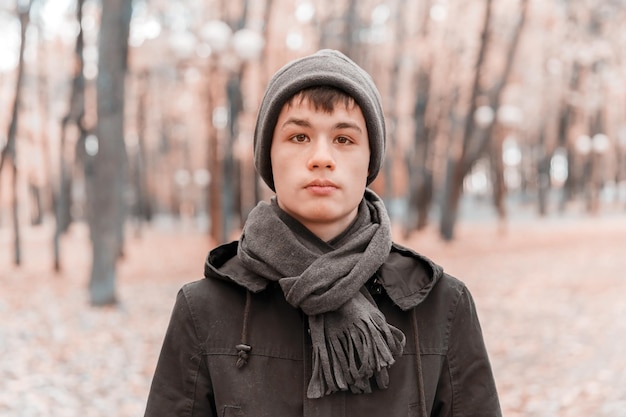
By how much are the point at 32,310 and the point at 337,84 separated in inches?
372

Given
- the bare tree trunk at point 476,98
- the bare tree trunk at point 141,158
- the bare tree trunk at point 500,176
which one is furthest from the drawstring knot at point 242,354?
the bare tree trunk at point 500,176

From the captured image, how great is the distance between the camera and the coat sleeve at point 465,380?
1.62 meters

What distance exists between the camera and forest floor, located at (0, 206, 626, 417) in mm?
5754

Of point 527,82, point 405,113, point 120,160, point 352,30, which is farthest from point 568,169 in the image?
point 120,160

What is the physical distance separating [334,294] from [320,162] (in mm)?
310

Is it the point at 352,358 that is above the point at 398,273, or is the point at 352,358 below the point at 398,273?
below

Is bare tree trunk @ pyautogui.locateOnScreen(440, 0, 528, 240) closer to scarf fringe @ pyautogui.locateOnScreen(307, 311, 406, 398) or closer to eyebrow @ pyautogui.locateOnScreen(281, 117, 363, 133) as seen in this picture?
eyebrow @ pyautogui.locateOnScreen(281, 117, 363, 133)

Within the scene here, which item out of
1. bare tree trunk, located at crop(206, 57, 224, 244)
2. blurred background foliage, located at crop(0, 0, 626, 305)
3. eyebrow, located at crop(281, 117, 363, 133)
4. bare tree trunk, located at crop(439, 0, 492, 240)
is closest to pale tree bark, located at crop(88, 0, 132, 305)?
blurred background foliage, located at crop(0, 0, 626, 305)

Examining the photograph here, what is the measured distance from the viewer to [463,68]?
2006cm

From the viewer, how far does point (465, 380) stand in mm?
1631

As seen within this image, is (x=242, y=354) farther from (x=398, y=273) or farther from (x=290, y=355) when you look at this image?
(x=398, y=273)

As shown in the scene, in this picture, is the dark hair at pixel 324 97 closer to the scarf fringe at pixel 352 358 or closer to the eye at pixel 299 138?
the eye at pixel 299 138

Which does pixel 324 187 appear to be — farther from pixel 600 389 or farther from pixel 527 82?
pixel 527 82

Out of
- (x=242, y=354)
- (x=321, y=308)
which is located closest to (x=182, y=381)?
(x=242, y=354)
